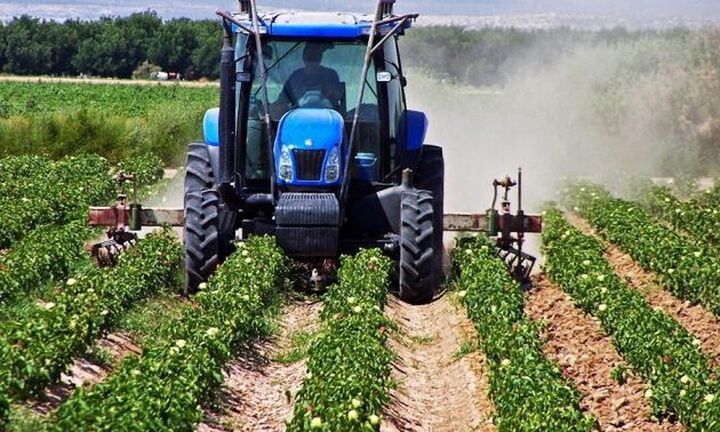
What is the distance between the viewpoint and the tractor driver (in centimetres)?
1297

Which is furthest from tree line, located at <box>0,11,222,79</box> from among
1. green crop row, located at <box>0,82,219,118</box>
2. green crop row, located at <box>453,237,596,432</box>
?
green crop row, located at <box>453,237,596,432</box>

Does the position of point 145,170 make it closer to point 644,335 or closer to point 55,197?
point 55,197

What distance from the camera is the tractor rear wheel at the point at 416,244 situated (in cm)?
1254

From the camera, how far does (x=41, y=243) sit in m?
13.8

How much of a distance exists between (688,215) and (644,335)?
8158mm

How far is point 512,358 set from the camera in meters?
9.68

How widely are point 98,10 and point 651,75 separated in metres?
129

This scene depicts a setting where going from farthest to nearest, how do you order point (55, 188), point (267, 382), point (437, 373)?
point (55, 188) → point (437, 373) → point (267, 382)

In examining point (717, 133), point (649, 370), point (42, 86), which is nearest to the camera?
point (649, 370)

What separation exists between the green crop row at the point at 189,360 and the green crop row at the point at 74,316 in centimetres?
41

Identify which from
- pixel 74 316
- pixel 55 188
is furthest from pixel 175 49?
pixel 74 316

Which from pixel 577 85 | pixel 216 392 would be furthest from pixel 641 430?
pixel 577 85

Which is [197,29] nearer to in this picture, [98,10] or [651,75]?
[651,75]

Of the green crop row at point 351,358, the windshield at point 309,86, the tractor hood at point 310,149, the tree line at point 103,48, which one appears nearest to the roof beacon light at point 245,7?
the windshield at point 309,86
